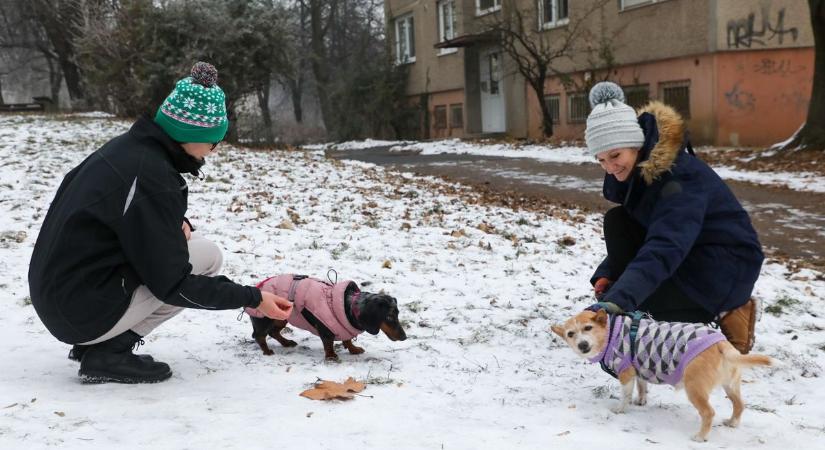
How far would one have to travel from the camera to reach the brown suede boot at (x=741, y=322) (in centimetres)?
370

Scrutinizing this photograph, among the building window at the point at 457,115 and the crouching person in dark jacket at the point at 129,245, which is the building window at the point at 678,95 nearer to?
the building window at the point at 457,115

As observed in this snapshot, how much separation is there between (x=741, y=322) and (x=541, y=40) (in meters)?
19.7

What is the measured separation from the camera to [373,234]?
7090 mm

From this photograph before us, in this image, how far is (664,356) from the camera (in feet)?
9.97

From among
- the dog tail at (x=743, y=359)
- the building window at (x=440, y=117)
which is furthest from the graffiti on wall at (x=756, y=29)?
the dog tail at (x=743, y=359)

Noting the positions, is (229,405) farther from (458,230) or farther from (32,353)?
(458,230)

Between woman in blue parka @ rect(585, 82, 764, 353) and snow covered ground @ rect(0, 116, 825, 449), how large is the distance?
42 centimetres

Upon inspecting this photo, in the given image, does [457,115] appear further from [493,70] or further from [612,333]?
[612,333]

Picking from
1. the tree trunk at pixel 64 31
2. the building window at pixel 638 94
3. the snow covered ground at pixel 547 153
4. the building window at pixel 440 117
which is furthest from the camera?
the building window at pixel 440 117

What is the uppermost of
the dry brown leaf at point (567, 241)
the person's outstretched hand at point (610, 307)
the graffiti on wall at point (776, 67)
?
the graffiti on wall at point (776, 67)

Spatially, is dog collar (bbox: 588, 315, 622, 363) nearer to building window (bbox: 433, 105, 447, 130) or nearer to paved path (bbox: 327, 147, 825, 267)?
paved path (bbox: 327, 147, 825, 267)

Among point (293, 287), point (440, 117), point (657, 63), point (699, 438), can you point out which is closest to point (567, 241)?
point (293, 287)

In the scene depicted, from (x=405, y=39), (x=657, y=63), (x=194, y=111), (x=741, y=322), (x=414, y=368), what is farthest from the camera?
(x=405, y=39)

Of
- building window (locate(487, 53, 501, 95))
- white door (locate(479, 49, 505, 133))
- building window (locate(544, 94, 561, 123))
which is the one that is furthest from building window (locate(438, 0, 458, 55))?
building window (locate(544, 94, 561, 123))
